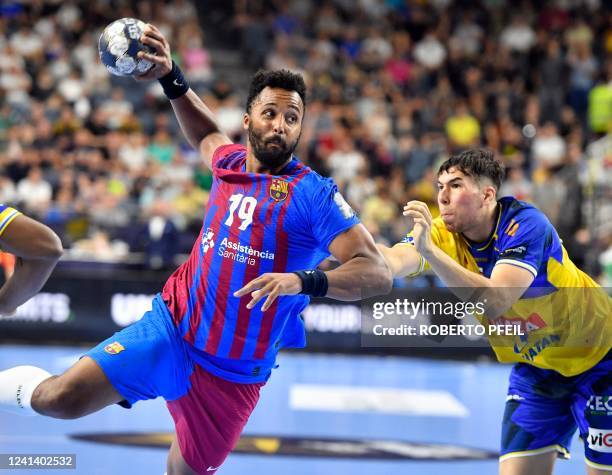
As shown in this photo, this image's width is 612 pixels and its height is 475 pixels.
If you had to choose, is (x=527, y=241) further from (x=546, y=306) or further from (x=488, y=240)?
(x=546, y=306)

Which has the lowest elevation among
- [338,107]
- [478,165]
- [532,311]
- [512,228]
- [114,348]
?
[114,348]

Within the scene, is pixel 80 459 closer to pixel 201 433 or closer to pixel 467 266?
pixel 201 433

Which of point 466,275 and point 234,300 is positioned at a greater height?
point 466,275

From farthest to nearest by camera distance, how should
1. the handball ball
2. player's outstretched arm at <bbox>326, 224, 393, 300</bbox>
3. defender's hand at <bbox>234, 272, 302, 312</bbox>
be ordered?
the handball ball, player's outstretched arm at <bbox>326, 224, 393, 300</bbox>, defender's hand at <bbox>234, 272, 302, 312</bbox>

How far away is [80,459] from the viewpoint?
7.23 m

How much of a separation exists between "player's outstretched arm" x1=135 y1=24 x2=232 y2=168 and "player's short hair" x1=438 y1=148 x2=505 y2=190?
58.8 inches

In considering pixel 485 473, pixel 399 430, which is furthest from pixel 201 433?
pixel 399 430

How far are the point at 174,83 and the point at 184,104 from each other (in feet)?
0.55

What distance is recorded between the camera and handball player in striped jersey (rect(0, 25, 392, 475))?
471 cm

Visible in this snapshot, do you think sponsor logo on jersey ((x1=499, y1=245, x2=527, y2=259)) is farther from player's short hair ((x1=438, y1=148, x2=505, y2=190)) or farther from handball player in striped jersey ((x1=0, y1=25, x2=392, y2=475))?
handball player in striped jersey ((x1=0, y1=25, x2=392, y2=475))

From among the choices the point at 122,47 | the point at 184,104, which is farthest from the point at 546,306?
the point at 122,47

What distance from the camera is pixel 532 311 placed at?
16.4 feet

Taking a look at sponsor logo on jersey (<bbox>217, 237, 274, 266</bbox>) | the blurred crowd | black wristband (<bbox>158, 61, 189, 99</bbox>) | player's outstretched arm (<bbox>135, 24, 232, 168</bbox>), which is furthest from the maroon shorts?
the blurred crowd

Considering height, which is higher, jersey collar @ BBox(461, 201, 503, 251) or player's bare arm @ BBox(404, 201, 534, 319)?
jersey collar @ BBox(461, 201, 503, 251)
